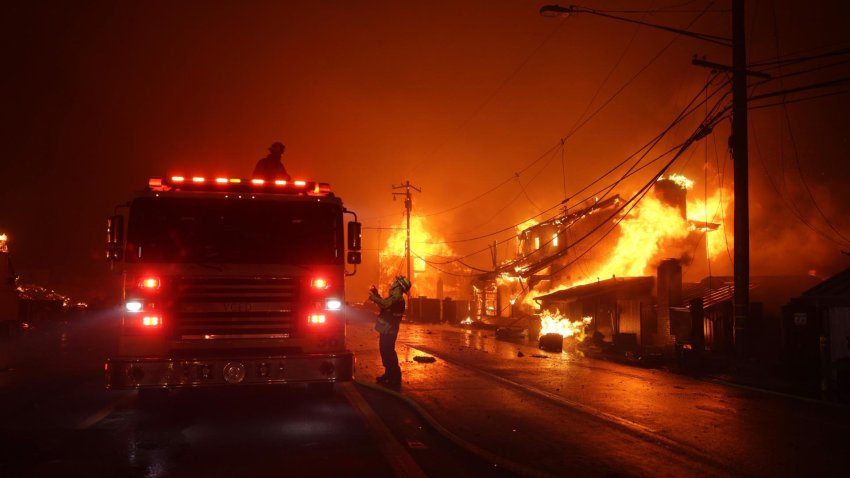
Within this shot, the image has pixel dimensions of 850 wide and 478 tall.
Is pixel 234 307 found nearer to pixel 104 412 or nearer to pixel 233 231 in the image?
pixel 233 231

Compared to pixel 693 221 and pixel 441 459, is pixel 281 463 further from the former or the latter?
pixel 693 221

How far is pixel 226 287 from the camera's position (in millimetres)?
8156

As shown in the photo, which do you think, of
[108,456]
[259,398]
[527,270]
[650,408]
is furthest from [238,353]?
[527,270]

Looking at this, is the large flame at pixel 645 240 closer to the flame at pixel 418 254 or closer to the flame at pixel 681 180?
the flame at pixel 681 180

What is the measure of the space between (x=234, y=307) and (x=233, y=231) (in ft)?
3.26

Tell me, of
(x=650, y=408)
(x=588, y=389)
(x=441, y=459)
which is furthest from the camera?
(x=588, y=389)

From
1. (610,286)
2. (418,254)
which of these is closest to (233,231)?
(610,286)

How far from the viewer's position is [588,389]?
1200 cm

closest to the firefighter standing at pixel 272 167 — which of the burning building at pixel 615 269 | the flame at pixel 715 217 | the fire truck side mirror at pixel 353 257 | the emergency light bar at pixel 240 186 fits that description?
the emergency light bar at pixel 240 186

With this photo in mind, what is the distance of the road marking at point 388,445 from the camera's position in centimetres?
618

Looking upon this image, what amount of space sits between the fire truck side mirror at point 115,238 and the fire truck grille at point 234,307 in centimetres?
84

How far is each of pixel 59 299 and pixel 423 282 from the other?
57393 mm

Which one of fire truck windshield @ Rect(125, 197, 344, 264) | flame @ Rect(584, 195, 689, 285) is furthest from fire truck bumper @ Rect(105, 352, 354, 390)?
flame @ Rect(584, 195, 689, 285)

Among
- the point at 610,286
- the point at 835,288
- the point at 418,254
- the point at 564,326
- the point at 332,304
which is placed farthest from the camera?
the point at 418,254
